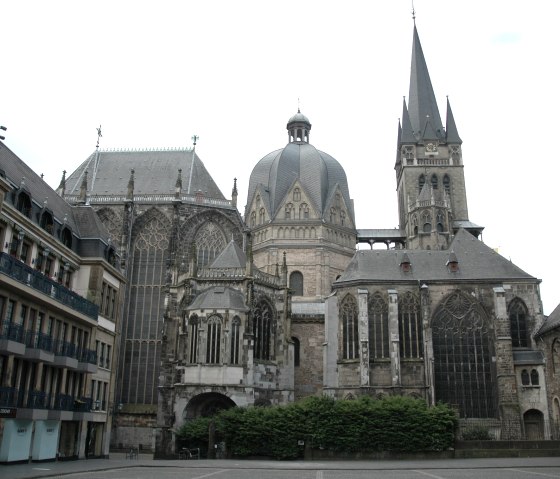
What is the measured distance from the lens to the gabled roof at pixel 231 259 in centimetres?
4149

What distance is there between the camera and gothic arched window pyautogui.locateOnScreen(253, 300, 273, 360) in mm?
39969

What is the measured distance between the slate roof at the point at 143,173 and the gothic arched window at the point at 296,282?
31.3 feet

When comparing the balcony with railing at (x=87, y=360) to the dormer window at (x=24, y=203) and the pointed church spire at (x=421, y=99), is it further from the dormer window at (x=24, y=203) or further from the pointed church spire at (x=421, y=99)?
the pointed church spire at (x=421, y=99)

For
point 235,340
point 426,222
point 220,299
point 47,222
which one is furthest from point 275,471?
point 426,222

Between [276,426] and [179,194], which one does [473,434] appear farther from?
[179,194]

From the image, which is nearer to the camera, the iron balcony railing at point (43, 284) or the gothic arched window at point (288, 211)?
the iron balcony railing at point (43, 284)

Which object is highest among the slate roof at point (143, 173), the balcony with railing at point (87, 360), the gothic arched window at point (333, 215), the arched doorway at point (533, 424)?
the slate roof at point (143, 173)

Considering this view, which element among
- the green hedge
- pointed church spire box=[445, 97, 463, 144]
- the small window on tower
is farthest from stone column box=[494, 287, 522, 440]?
pointed church spire box=[445, 97, 463, 144]

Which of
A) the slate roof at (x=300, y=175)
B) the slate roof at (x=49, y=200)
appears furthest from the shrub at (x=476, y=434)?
the slate roof at (x=49, y=200)

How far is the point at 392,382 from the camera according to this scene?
40.2 meters

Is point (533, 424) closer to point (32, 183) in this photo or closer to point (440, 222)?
point (440, 222)

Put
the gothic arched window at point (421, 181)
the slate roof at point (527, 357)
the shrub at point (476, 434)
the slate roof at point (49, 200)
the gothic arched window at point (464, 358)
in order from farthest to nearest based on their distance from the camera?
the gothic arched window at point (421, 181) → the gothic arched window at point (464, 358) → the slate roof at point (527, 357) → the shrub at point (476, 434) → the slate roof at point (49, 200)

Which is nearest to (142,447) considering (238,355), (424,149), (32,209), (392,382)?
(238,355)

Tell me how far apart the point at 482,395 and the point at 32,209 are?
30.3m
